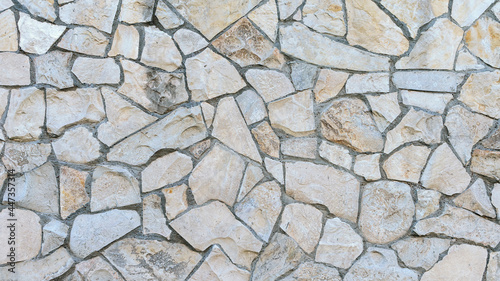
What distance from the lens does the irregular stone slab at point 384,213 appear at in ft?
6.79

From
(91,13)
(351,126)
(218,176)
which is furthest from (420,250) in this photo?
(91,13)

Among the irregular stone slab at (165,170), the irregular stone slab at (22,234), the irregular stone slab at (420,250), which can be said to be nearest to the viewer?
the irregular stone slab at (22,234)

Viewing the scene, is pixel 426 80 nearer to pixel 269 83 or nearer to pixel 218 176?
pixel 269 83

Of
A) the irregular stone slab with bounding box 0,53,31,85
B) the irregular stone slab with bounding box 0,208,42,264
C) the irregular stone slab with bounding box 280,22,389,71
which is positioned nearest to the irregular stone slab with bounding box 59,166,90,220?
the irregular stone slab with bounding box 0,208,42,264

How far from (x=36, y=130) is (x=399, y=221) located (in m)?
1.69

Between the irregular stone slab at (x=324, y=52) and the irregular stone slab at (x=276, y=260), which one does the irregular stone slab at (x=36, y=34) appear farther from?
the irregular stone slab at (x=276, y=260)

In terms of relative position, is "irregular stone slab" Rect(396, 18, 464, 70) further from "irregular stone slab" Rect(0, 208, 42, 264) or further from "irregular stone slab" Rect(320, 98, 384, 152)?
"irregular stone slab" Rect(0, 208, 42, 264)

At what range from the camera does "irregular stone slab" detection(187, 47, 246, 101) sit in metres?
2.01

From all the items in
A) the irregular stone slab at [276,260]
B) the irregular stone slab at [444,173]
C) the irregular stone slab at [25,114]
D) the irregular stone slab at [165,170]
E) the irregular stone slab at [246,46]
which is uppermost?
the irregular stone slab at [246,46]

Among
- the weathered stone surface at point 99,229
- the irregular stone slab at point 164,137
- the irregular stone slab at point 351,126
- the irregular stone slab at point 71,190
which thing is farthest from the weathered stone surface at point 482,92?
the irregular stone slab at point 71,190

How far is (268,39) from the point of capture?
6.73ft

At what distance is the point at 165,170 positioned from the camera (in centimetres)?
198

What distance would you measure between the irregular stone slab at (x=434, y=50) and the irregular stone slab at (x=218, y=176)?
3.00 feet

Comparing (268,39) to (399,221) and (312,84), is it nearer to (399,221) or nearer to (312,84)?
(312,84)
